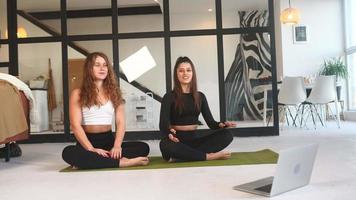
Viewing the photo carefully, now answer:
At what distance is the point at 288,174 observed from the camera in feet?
6.50

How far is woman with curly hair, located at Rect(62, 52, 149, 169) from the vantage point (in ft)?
9.86

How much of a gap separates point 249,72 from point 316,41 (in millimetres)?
3710

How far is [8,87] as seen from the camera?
142 inches

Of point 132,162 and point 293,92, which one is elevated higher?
point 293,92

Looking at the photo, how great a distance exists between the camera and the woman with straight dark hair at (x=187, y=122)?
3160mm

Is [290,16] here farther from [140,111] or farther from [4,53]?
[4,53]

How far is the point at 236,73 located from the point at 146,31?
4.70ft

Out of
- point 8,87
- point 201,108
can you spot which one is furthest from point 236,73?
point 8,87

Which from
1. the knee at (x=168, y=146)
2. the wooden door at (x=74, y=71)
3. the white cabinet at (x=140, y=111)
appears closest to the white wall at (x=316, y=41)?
the white cabinet at (x=140, y=111)

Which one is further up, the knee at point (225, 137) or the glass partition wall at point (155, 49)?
the glass partition wall at point (155, 49)

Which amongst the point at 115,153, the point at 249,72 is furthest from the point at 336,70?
the point at 115,153

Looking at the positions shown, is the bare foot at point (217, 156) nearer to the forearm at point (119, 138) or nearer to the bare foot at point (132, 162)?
the bare foot at point (132, 162)

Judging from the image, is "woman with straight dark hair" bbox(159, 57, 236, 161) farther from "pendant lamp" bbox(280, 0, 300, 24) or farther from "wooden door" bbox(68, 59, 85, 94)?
"pendant lamp" bbox(280, 0, 300, 24)

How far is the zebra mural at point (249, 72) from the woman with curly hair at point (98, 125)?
8.47 ft
